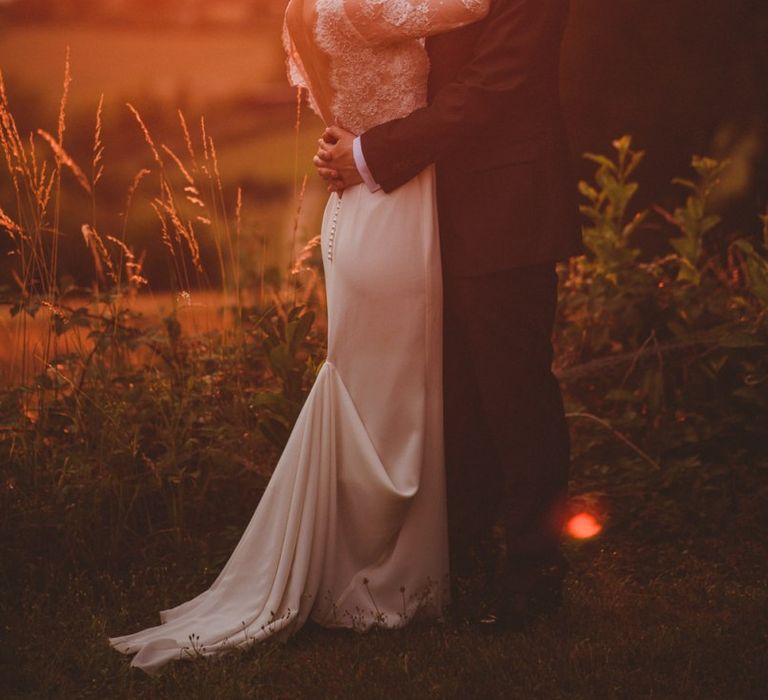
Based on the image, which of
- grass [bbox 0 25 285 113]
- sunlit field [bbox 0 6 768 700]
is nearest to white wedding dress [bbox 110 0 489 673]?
sunlit field [bbox 0 6 768 700]

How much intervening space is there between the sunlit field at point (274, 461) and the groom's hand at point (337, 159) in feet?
2.52

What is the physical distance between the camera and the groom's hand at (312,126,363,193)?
9.84 ft

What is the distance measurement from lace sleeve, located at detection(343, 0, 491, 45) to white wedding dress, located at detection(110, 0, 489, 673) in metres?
0.11

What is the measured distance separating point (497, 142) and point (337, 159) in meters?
0.45

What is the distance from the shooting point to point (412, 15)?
109 inches

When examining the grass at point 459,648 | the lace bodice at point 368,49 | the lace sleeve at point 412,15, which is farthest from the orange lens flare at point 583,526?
the lace sleeve at point 412,15

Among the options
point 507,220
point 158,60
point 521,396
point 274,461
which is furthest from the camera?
point 158,60

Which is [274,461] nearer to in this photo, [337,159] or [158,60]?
[337,159]

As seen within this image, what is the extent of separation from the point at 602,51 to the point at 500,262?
3023mm

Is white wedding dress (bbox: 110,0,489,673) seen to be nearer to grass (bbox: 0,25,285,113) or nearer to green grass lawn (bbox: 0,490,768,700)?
green grass lawn (bbox: 0,490,768,700)

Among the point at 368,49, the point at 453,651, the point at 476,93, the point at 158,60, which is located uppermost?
the point at 158,60

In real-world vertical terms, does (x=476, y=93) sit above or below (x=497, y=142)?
above

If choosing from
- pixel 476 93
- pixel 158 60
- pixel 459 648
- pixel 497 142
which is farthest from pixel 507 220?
pixel 158 60

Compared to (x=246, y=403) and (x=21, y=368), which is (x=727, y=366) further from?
(x=21, y=368)
